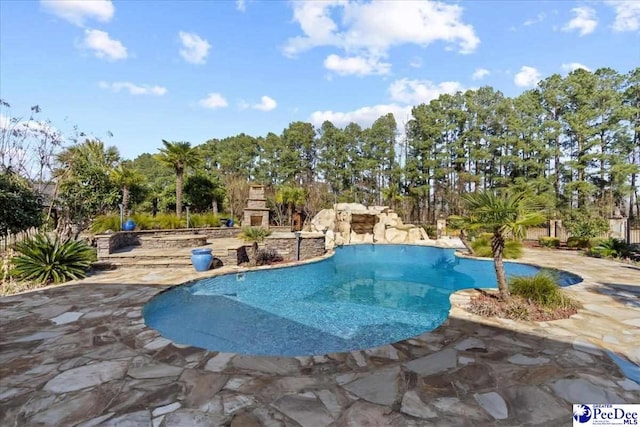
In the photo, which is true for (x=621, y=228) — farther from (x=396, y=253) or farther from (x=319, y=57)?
(x=319, y=57)

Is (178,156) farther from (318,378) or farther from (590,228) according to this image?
(590,228)

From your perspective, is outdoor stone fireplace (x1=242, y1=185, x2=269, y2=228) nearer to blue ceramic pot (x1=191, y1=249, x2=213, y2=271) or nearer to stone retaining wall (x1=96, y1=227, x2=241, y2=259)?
stone retaining wall (x1=96, y1=227, x2=241, y2=259)

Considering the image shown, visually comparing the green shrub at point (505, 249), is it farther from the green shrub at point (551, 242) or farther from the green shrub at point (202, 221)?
the green shrub at point (202, 221)

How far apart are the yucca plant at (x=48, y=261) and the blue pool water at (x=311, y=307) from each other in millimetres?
2703

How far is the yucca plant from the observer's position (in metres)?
6.61

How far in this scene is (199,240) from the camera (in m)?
11.1

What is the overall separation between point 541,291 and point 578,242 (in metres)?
11.7

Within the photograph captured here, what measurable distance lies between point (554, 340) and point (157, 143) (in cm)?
1935

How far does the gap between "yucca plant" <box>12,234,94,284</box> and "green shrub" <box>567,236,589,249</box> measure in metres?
18.2

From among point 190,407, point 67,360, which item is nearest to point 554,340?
point 190,407

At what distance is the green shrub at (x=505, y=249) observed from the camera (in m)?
11.1

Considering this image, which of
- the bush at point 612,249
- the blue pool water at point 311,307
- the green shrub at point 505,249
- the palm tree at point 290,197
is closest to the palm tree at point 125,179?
the blue pool water at point 311,307

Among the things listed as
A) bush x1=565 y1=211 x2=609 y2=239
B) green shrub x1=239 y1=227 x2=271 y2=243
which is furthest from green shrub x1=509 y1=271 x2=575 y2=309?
bush x1=565 y1=211 x2=609 y2=239

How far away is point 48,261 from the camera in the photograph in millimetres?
6797
